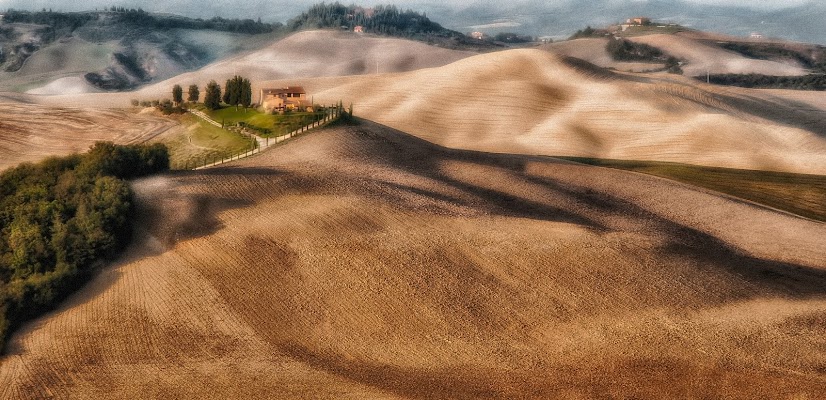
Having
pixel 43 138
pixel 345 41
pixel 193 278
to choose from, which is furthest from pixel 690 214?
pixel 345 41

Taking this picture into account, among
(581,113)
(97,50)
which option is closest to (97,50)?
(97,50)

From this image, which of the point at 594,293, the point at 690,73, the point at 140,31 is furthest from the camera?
the point at 140,31

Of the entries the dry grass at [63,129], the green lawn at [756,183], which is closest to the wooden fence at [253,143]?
the dry grass at [63,129]

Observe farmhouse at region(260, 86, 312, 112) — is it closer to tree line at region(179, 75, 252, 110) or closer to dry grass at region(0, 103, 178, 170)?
tree line at region(179, 75, 252, 110)

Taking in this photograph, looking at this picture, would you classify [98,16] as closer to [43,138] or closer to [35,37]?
[35,37]

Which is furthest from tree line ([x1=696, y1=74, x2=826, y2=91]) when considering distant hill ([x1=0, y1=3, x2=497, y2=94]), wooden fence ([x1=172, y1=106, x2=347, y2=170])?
wooden fence ([x1=172, y1=106, x2=347, y2=170])

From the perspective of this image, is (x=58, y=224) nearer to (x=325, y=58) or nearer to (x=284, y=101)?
(x=284, y=101)

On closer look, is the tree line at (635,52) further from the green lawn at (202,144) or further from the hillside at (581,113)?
the green lawn at (202,144)
